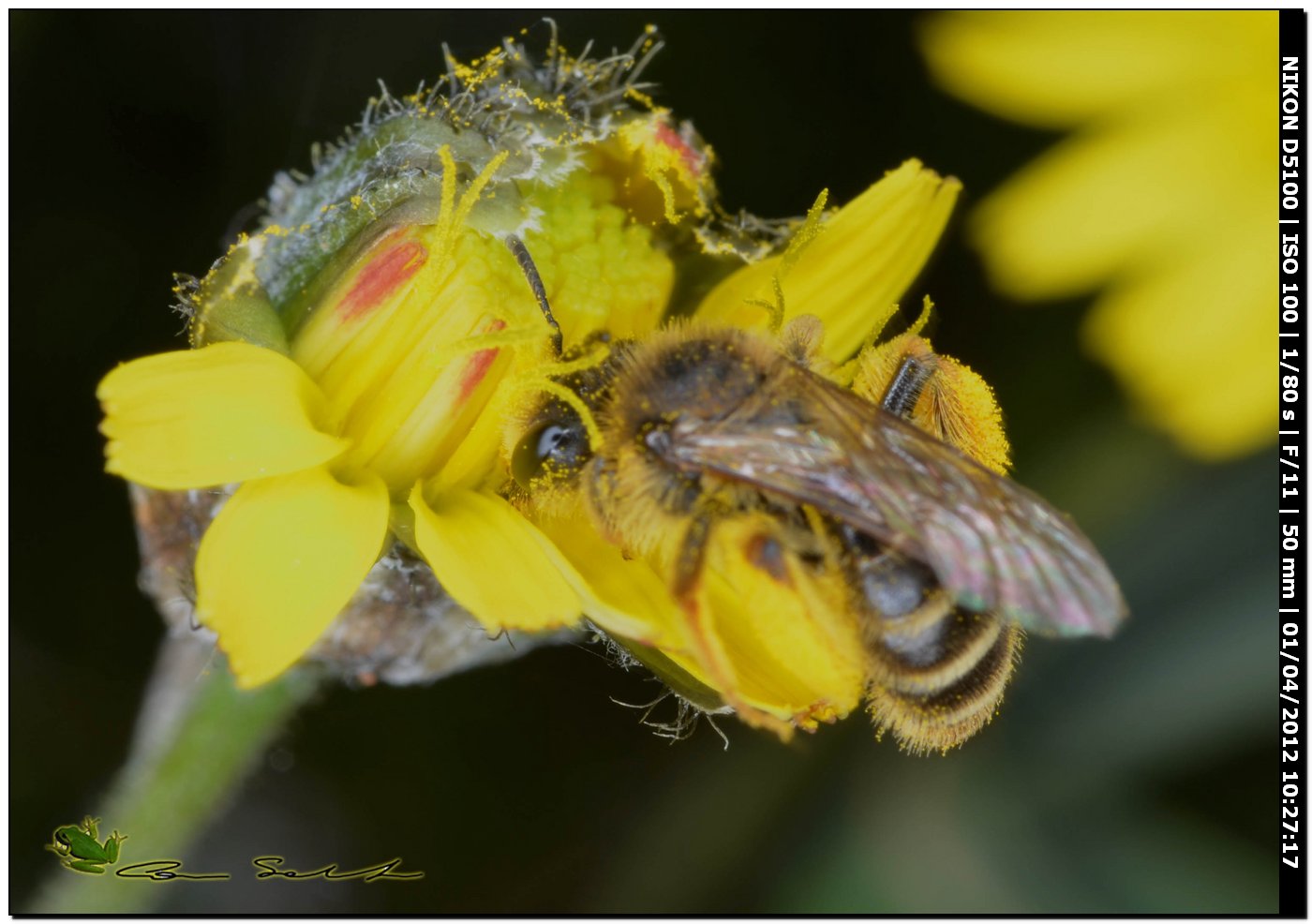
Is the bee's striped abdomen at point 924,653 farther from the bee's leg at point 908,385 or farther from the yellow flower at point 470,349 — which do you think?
the bee's leg at point 908,385

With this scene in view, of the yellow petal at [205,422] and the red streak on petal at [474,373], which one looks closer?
the yellow petal at [205,422]

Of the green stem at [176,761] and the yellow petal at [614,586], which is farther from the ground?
the yellow petal at [614,586]

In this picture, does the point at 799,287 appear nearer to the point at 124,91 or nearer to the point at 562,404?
the point at 562,404

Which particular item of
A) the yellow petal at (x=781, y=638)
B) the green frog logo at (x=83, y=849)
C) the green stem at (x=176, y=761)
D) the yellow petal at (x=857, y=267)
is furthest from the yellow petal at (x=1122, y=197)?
the green frog logo at (x=83, y=849)

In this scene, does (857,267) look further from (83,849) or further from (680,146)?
(83,849)

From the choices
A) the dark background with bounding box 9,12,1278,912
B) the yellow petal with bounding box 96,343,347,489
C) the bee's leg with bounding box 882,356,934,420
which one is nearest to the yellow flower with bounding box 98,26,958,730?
the yellow petal with bounding box 96,343,347,489

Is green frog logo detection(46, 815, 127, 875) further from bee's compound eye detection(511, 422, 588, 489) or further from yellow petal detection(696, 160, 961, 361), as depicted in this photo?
yellow petal detection(696, 160, 961, 361)

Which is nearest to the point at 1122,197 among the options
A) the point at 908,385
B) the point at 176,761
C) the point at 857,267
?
the point at 857,267
